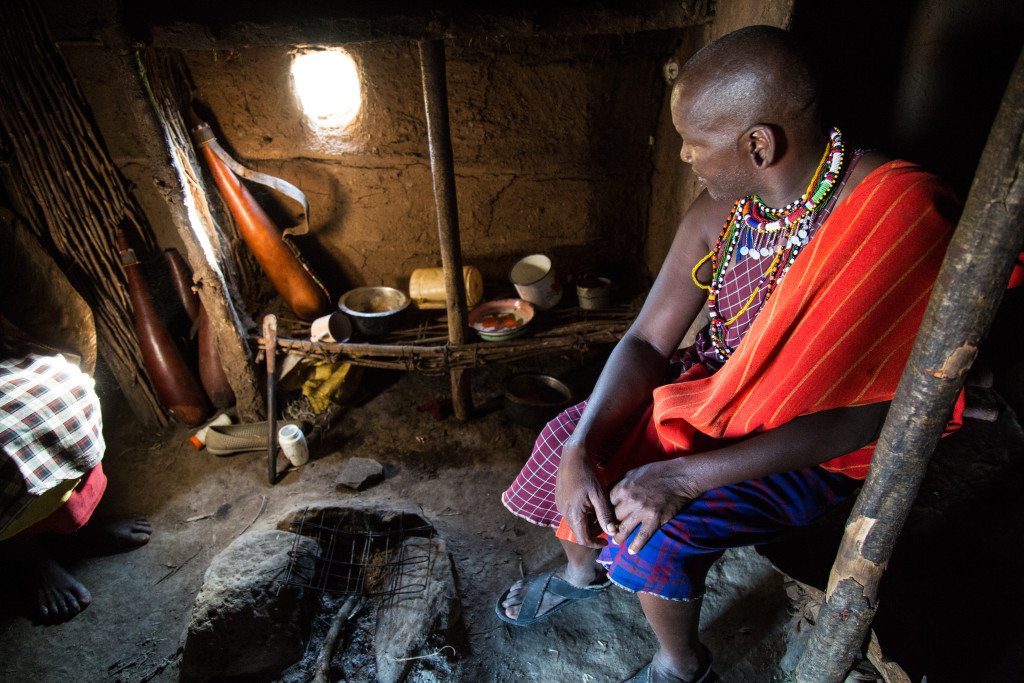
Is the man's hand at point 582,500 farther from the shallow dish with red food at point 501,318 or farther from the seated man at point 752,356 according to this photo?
the shallow dish with red food at point 501,318

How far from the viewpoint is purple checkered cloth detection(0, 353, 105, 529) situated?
207cm

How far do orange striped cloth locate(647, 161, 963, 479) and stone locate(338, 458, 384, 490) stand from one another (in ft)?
7.70

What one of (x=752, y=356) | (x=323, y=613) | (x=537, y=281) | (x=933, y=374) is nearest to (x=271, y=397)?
(x=323, y=613)

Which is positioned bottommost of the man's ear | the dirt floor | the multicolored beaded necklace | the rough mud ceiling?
the dirt floor

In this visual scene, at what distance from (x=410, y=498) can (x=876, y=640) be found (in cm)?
233

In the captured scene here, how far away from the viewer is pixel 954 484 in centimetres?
224

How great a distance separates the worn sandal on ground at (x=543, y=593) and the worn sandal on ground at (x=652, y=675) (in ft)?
1.16

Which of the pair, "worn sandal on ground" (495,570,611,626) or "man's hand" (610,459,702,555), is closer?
"man's hand" (610,459,702,555)

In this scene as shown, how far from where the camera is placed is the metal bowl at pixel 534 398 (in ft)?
11.4

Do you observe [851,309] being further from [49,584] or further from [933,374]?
[49,584]

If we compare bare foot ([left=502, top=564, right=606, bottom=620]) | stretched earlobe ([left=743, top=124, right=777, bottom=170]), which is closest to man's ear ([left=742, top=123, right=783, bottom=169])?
stretched earlobe ([left=743, top=124, right=777, bottom=170])

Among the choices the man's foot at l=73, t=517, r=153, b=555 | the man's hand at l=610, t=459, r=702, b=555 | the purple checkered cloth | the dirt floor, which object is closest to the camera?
the man's hand at l=610, t=459, r=702, b=555

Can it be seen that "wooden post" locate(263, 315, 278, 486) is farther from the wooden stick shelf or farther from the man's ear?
the man's ear

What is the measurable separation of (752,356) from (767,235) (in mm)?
490
